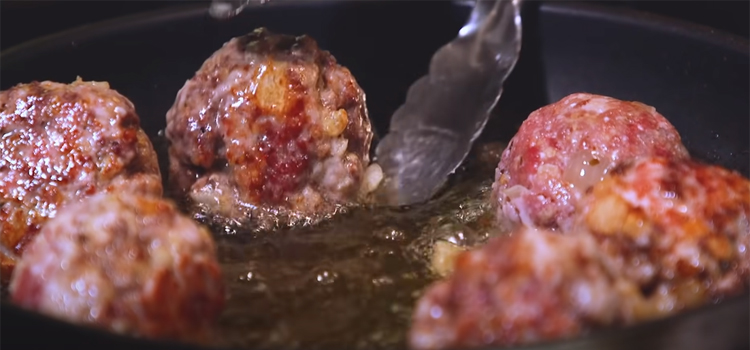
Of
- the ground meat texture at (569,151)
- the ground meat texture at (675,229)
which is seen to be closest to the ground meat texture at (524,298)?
the ground meat texture at (675,229)

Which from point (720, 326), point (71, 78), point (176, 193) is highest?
point (720, 326)

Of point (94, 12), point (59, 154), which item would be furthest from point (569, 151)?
point (94, 12)

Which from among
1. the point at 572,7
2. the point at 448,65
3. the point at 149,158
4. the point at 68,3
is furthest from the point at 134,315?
the point at 68,3

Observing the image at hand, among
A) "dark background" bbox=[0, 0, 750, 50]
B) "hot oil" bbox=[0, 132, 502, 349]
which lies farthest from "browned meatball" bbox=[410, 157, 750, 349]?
"dark background" bbox=[0, 0, 750, 50]

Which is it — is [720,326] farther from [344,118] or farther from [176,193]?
[176,193]

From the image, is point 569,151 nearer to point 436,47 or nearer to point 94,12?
point 436,47

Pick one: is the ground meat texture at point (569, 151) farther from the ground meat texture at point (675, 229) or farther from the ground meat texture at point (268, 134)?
the ground meat texture at point (268, 134)

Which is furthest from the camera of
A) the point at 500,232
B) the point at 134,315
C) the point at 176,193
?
the point at 176,193
